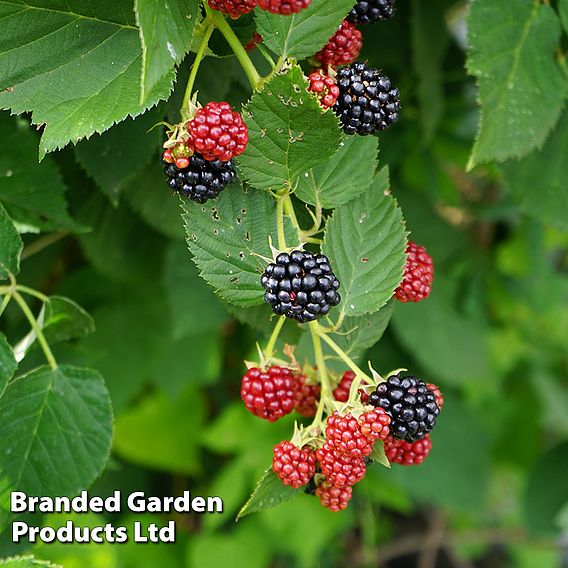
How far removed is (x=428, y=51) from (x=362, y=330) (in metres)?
0.69

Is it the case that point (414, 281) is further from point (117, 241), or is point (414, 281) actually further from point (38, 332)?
point (117, 241)

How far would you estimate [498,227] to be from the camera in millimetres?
1823

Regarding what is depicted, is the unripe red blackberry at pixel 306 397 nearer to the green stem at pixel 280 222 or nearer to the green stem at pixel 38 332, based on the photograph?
the green stem at pixel 280 222

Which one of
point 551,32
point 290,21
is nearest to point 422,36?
point 551,32

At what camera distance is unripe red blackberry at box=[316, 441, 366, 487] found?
0.63 meters

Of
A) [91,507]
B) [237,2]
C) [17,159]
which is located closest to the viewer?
[237,2]

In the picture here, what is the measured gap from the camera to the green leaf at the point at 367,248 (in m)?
0.69

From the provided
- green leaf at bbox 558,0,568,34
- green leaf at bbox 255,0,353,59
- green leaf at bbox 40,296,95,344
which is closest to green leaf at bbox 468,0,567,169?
green leaf at bbox 558,0,568,34

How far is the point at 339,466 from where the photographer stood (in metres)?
0.63

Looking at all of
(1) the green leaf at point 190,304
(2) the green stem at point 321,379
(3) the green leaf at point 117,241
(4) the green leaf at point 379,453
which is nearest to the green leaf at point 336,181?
(2) the green stem at point 321,379

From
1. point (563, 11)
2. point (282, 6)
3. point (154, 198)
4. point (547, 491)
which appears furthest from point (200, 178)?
point (547, 491)

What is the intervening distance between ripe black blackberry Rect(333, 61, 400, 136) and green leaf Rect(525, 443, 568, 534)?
1166 millimetres

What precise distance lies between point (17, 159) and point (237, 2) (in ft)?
1.29

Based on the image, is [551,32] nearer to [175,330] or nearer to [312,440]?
[312,440]
